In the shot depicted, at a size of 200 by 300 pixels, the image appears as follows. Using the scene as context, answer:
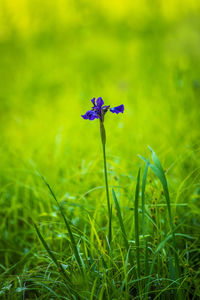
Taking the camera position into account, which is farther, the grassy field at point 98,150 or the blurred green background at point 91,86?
the blurred green background at point 91,86

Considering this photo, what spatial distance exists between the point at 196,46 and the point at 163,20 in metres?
1.54

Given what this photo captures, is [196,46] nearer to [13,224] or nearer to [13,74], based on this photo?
[13,74]

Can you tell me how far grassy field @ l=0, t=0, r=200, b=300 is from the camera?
43.7 inches

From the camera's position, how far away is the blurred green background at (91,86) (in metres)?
2.24

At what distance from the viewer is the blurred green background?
224 centimetres

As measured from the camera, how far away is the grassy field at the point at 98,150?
1.11 m

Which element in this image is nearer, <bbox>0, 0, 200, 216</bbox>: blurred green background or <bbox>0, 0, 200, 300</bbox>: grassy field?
<bbox>0, 0, 200, 300</bbox>: grassy field

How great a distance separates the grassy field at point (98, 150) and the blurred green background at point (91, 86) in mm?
20

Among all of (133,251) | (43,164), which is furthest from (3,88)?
(133,251)

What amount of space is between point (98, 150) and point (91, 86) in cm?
175

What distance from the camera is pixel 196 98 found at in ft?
10.0

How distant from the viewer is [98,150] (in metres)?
2.38

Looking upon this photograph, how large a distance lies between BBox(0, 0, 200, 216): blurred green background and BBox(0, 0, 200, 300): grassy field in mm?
20

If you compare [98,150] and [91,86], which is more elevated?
[91,86]
